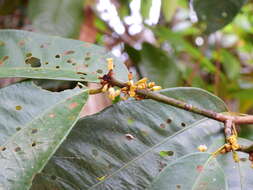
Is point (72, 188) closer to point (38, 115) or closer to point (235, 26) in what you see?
point (38, 115)

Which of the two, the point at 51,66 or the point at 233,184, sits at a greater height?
the point at 51,66

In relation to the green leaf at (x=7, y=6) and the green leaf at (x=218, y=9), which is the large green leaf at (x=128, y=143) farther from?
the green leaf at (x=7, y=6)

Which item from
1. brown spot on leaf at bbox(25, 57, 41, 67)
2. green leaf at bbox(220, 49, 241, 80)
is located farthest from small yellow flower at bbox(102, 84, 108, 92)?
green leaf at bbox(220, 49, 241, 80)

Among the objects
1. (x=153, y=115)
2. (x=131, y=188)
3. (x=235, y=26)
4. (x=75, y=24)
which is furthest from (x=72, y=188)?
(x=235, y=26)

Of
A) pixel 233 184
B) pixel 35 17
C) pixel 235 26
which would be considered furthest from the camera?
pixel 235 26

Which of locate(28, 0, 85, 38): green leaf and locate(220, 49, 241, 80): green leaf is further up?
locate(28, 0, 85, 38): green leaf

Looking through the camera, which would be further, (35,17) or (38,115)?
(35,17)

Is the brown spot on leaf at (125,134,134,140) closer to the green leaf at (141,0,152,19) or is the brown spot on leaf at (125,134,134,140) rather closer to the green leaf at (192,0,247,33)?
the green leaf at (192,0,247,33)
